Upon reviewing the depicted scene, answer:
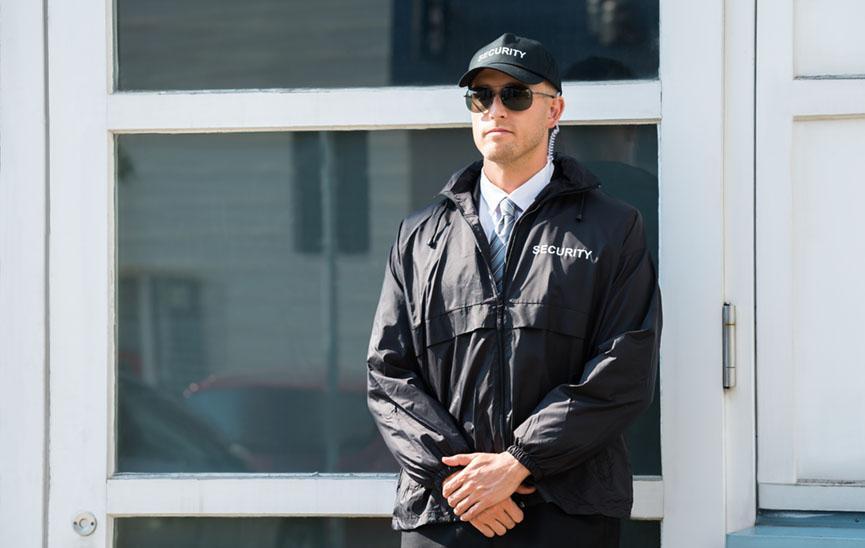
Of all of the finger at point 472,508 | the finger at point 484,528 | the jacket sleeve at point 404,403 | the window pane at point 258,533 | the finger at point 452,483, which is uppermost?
the jacket sleeve at point 404,403

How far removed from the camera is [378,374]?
2.84 m

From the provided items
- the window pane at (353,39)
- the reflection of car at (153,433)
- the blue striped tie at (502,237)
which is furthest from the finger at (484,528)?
the window pane at (353,39)

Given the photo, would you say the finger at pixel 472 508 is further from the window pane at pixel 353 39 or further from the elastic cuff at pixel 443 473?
the window pane at pixel 353 39

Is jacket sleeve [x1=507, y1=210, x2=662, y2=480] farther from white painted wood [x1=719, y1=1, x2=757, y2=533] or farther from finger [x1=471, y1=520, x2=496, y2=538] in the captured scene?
white painted wood [x1=719, y1=1, x2=757, y2=533]

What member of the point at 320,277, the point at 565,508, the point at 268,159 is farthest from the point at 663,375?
the point at 268,159

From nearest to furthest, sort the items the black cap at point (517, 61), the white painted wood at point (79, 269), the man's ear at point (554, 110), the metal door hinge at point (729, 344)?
the black cap at point (517, 61) → the man's ear at point (554, 110) → the metal door hinge at point (729, 344) → the white painted wood at point (79, 269)

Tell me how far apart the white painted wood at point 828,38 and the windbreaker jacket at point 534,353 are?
0.80 meters

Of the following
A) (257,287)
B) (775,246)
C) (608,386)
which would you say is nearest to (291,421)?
(257,287)

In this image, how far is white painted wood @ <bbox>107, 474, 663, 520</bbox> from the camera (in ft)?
11.0

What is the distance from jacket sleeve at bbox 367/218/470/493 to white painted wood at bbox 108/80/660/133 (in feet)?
1.86

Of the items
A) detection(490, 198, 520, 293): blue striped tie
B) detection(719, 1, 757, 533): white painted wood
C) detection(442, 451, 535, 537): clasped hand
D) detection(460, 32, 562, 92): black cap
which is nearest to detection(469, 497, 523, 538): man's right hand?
detection(442, 451, 535, 537): clasped hand

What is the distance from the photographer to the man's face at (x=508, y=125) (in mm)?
2809

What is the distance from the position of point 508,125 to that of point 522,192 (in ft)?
0.55

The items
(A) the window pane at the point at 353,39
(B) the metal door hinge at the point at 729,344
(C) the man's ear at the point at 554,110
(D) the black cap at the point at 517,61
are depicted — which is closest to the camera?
(D) the black cap at the point at 517,61
